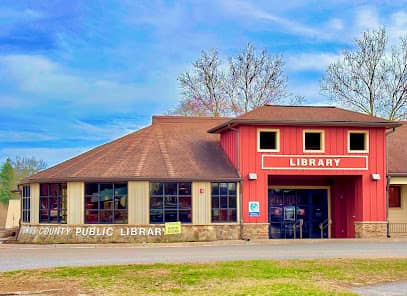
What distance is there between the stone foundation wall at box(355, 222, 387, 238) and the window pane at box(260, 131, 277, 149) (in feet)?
18.4

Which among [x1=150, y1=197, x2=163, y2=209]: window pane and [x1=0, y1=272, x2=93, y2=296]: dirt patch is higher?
[x1=150, y1=197, x2=163, y2=209]: window pane

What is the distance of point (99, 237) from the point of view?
29.0 m

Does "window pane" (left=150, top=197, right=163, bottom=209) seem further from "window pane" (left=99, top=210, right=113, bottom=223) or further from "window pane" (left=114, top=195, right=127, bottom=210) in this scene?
"window pane" (left=99, top=210, right=113, bottom=223)

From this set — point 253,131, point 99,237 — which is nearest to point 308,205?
point 253,131

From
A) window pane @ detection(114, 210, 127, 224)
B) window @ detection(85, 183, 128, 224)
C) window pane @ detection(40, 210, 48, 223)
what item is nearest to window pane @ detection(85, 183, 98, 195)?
window @ detection(85, 183, 128, 224)

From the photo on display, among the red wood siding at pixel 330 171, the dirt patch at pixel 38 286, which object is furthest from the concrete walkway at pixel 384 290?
the red wood siding at pixel 330 171

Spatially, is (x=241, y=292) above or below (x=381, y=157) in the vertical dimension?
below

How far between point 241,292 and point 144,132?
21944mm

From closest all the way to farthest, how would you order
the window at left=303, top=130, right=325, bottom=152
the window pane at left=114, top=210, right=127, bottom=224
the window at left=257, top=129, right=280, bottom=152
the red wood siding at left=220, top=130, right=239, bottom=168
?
the window pane at left=114, top=210, right=127, bottom=224, the window at left=257, top=129, right=280, bottom=152, the window at left=303, top=130, right=325, bottom=152, the red wood siding at left=220, top=130, right=239, bottom=168

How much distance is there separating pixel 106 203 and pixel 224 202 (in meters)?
5.35

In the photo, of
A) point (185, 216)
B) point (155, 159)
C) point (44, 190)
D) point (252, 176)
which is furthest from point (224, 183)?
point (44, 190)

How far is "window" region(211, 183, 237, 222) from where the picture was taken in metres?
30.0

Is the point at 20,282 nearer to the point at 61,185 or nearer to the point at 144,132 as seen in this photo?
the point at 61,185

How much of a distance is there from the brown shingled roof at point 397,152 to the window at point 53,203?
15542 mm
